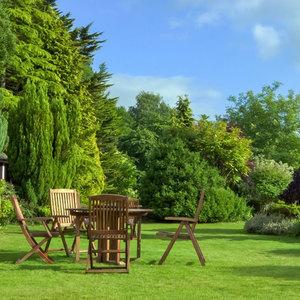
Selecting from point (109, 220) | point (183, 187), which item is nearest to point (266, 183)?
point (183, 187)

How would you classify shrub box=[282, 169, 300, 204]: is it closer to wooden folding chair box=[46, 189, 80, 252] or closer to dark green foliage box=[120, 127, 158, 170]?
wooden folding chair box=[46, 189, 80, 252]

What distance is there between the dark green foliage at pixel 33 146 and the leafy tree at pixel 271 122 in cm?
3164

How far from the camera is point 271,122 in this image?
183 ft

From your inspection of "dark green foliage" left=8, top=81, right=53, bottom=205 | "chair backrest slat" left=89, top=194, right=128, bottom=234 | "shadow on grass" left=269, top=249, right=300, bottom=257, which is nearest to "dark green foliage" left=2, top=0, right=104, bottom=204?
"dark green foliage" left=8, top=81, right=53, bottom=205

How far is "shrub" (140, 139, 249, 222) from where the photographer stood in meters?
26.0

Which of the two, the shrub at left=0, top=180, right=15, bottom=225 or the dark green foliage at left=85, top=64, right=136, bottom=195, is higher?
the dark green foliage at left=85, top=64, right=136, bottom=195

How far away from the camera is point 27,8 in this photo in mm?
31656

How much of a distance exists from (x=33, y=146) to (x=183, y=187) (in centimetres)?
733

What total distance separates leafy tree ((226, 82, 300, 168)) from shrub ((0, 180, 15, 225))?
112 ft

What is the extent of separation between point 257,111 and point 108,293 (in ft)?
169

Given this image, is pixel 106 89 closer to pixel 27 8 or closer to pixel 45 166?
pixel 27 8

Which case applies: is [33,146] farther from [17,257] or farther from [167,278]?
[167,278]

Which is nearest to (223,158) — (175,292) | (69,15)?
(69,15)

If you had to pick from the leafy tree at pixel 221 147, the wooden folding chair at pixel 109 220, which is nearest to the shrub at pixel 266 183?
the leafy tree at pixel 221 147
